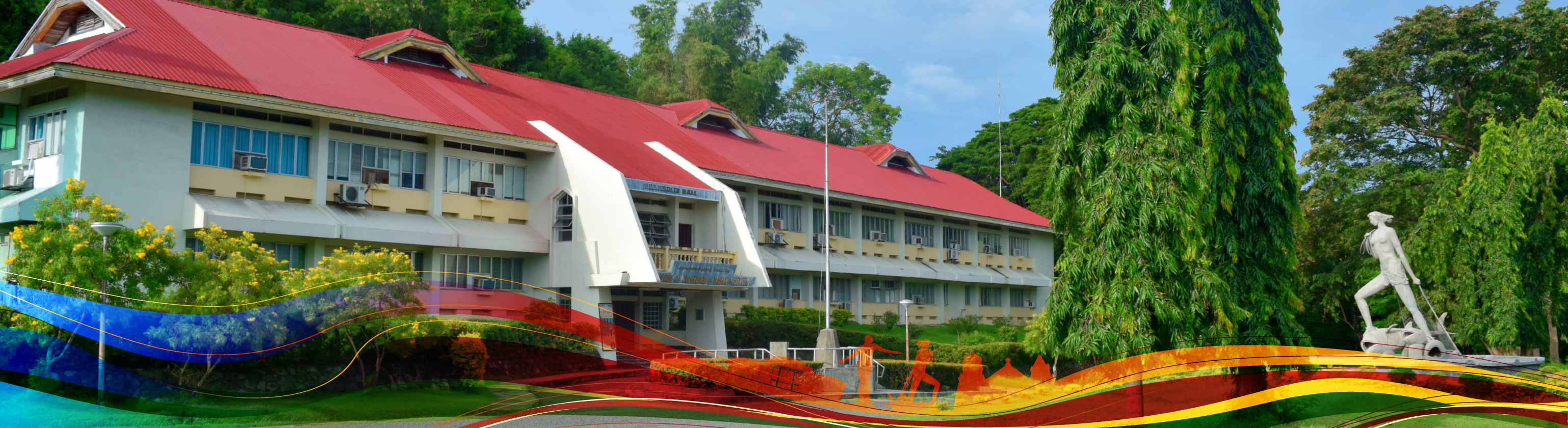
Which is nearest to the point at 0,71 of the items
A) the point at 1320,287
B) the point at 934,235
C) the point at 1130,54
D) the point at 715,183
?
the point at 715,183

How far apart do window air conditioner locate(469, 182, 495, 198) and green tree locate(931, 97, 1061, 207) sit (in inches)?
1755

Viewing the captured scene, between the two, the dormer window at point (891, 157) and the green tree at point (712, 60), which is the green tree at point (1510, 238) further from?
the green tree at point (712, 60)

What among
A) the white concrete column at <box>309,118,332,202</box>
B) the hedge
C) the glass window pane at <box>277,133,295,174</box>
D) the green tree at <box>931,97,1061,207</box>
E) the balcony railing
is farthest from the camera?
the green tree at <box>931,97,1061,207</box>

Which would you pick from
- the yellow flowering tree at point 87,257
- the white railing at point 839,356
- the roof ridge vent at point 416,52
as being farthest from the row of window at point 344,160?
the white railing at point 839,356

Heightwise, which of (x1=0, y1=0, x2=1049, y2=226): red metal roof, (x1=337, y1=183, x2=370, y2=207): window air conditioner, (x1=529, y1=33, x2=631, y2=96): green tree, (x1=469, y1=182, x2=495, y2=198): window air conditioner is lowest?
(x1=337, y1=183, x2=370, y2=207): window air conditioner

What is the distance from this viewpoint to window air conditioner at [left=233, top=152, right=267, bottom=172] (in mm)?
25266

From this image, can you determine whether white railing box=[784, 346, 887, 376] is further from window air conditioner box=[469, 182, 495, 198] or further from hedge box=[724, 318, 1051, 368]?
window air conditioner box=[469, 182, 495, 198]

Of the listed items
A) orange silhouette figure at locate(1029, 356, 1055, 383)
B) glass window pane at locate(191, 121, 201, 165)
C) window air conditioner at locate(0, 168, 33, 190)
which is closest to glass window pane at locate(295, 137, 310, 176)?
glass window pane at locate(191, 121, 201, 165)

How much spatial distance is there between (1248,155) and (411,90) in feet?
72.1

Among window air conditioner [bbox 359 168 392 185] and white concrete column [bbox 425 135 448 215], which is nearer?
window air conditioner [bbox 359 168 392 185]

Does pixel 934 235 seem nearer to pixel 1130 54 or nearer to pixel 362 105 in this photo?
pixel 362 105

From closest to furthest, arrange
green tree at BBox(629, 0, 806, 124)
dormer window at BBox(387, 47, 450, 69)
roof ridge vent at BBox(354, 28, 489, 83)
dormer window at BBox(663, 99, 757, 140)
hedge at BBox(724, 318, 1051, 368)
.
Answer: roof ridge vent at BBox(354, 28, 489, 83) < dormer window at BBox(387, 47, 450, 69) < hedge at BBox(724, 318, 1051, 368) < dormer window at BBox(663, 99, 757, 140) < green tree at BBox(629, 0, 806, 124)

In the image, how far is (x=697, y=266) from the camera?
30.5 m

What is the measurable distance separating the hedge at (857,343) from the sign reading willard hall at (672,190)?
13.6 ft
